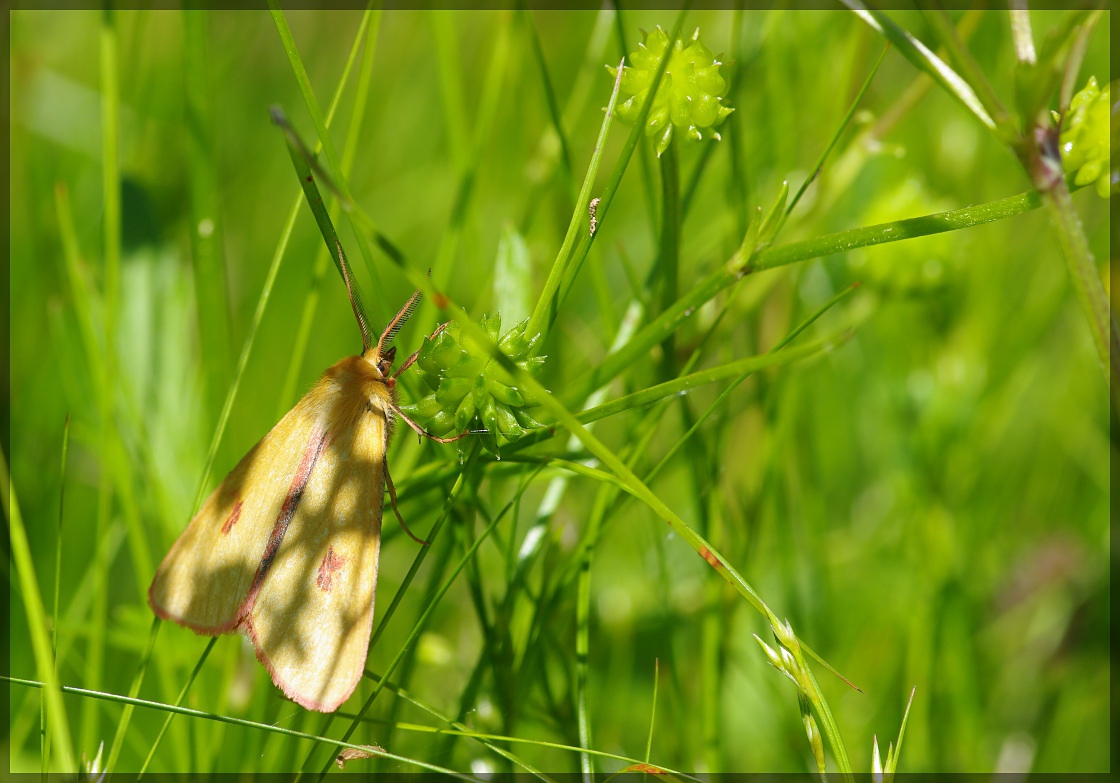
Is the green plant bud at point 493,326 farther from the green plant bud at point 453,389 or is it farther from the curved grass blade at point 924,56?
the curved grass blade at point 924,56

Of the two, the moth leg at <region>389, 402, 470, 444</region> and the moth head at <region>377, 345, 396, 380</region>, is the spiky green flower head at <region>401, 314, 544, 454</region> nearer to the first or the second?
the moth leg at <region>389, 402, 470, 444</region>

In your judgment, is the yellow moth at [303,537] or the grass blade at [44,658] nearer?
the grass blade at [44,658]

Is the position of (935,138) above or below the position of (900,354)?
above

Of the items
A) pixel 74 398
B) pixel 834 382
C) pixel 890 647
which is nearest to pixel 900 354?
pixel 834 382

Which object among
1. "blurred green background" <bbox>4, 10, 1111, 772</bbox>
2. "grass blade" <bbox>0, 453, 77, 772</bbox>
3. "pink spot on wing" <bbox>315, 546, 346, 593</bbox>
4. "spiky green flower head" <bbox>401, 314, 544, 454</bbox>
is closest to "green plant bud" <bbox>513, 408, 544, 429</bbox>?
"spiky green flower head" <bbox>401, 314, 544, 454</bbox>

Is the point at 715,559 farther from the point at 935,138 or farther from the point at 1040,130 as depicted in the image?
the point at 935,138

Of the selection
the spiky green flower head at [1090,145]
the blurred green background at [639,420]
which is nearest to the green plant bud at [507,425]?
the blurred green background at [639,420]

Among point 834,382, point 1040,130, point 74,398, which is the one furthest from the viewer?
point 834,382

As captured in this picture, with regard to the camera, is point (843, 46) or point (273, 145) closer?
point (843, 46)
